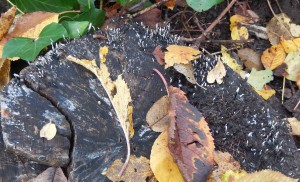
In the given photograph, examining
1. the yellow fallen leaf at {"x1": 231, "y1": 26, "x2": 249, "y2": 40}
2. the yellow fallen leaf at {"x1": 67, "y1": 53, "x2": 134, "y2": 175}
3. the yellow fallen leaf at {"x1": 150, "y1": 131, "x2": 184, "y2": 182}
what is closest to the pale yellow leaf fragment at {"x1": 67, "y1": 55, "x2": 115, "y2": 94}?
the yellow fallen leaf at {"x1": 67, "y1": 53, "x2": 134, "y2": 175}

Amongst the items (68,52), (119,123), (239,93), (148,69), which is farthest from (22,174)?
(239,93)

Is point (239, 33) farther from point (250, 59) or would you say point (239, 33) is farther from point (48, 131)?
point (48, 131)

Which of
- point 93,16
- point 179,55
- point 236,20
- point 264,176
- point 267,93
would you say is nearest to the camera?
point 264,176

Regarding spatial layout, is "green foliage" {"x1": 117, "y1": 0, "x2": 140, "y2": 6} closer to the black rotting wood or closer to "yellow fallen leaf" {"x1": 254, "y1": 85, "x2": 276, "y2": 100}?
the black rotting wood

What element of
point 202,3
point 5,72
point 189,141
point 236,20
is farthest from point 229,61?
point 5,72

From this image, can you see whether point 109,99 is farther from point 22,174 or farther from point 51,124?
point 22,174

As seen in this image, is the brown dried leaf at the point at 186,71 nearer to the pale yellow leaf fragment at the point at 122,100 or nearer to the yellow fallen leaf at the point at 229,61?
the pale yellow leaf fragment at the point at 122,100
